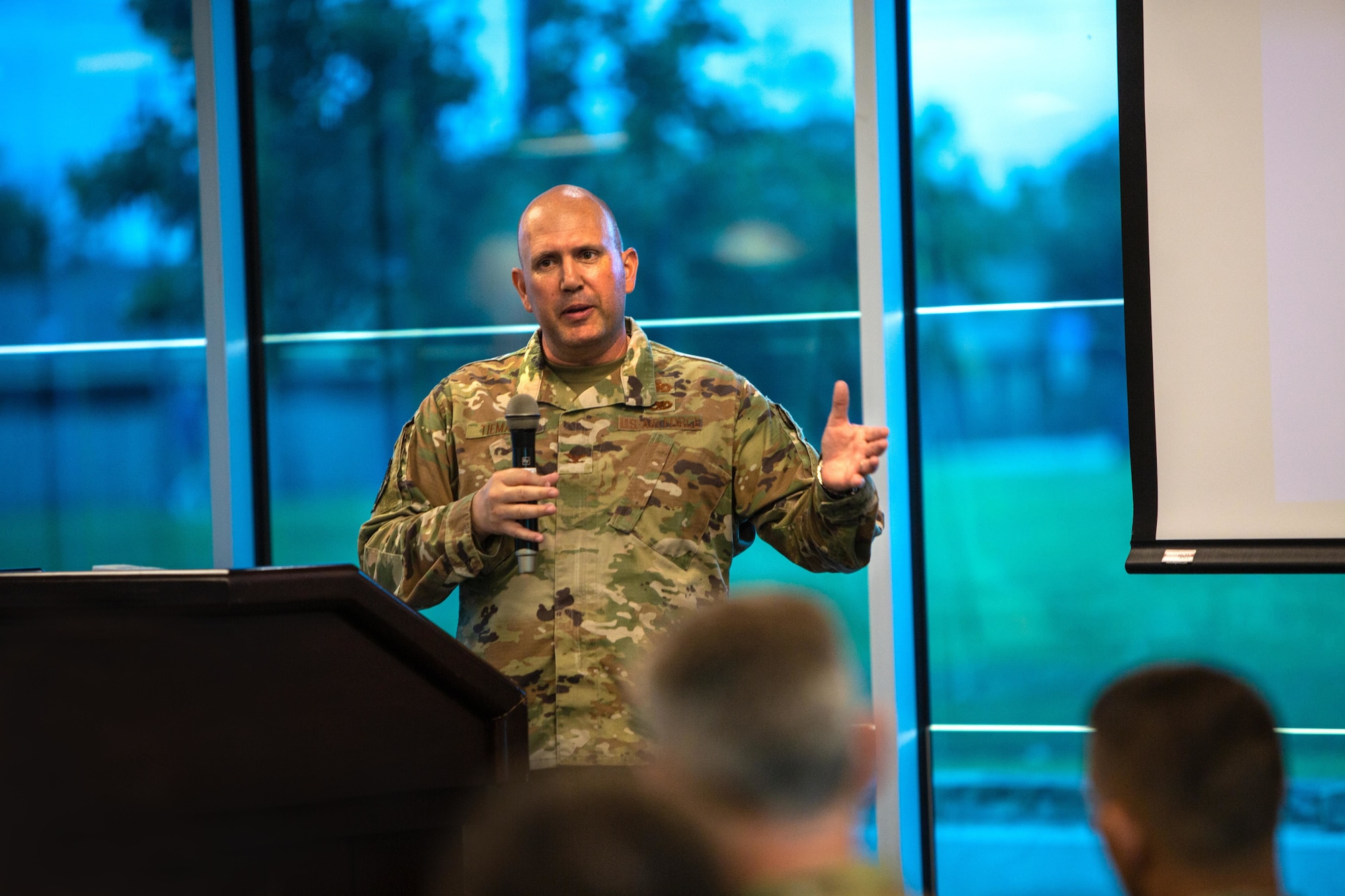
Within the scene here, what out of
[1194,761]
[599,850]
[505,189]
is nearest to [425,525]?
[1194,761]

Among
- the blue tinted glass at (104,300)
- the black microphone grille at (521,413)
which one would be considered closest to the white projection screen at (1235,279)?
the black microphone grille at (521,413)

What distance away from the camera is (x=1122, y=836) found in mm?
1136

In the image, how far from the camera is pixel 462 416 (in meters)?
2.31

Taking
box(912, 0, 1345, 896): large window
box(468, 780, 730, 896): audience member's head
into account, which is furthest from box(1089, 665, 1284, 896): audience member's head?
box(912, 0, 1345, 896): large window

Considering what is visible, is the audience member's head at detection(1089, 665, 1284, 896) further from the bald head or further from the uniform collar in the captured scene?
the bald head

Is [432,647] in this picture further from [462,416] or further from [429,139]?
A: [429,139]

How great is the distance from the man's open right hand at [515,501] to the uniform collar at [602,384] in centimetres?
37

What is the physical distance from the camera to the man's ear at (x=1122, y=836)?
1.12 meters

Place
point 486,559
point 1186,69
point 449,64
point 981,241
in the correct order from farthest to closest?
point 449,64
point 981,241
point 1186,69
point 486,559

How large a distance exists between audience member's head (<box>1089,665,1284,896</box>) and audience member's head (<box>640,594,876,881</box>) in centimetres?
25

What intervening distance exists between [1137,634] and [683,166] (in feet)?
5.63

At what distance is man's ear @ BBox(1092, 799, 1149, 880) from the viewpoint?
1118 millimetres

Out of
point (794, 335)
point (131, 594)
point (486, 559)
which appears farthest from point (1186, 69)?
point (131, 594)

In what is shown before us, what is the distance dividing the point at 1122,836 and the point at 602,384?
139 centimetres
